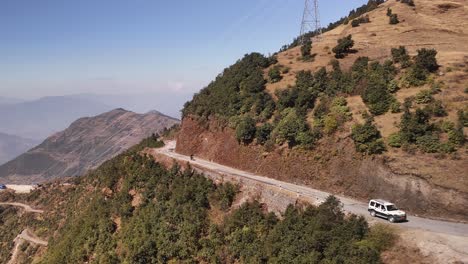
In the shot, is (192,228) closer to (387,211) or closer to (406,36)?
(387,211)

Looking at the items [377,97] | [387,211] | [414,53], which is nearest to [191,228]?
[387,211]

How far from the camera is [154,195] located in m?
45.5

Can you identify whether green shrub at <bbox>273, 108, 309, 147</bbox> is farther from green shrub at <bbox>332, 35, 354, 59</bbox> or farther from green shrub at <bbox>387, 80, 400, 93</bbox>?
green shrub at <bbox>332, 35, 354, 59</bbox>

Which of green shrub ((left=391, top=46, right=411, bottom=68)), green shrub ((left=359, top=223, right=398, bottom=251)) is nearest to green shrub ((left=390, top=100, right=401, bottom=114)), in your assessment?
green shrub ((left=391, top=46, right=411, bottom=68))

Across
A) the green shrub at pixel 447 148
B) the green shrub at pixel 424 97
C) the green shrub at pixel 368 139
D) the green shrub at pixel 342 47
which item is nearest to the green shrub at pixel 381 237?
the green shrub at pixel 368 139

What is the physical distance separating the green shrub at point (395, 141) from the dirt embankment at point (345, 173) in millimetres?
1729

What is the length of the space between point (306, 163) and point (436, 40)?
3174 cm

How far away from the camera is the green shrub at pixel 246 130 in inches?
1764

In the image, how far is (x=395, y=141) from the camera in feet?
109

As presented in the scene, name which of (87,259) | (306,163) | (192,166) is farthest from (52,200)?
(306,163)

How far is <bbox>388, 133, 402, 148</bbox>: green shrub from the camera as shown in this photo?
33.1m

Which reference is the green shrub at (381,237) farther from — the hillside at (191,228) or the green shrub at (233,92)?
the green shrub at (233,92)

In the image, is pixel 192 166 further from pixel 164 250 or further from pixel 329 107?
pixel 329 107

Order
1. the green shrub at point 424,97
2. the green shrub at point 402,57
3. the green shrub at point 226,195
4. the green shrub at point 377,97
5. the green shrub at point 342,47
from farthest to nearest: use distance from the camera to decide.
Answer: the green shrub at point 342,47 < the green shrub at point 402,57 < the green shrub at point 377,97 < the green shrub at point 226,195 < the green shrub at point 424,97
